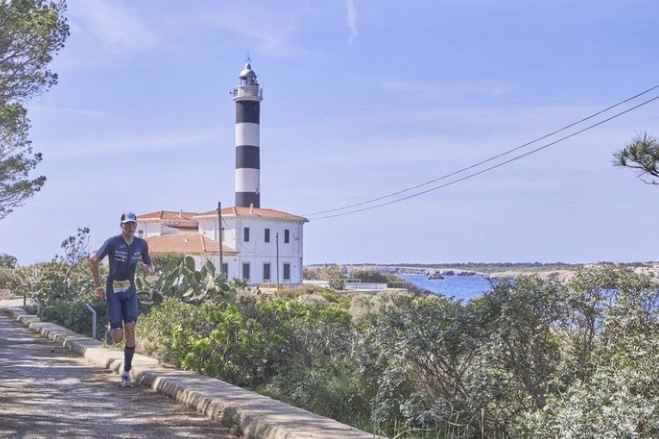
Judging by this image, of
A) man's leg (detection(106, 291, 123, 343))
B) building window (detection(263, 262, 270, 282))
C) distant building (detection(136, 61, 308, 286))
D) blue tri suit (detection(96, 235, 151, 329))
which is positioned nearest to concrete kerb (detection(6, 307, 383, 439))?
man's leg (detection(106, 291, 123, 343))

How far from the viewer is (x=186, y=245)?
65250 mm

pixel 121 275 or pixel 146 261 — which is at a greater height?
pixel 146 261

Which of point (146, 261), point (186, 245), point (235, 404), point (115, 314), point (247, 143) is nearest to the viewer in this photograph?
point (235, 404)

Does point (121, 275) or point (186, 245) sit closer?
point (121, 275)

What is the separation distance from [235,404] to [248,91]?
208 feet

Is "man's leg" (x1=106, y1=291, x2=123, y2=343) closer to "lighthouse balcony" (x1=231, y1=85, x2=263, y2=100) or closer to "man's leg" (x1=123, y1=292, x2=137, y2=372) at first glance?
"man's leg" (x1=123, y1=292, x2=137, y2=372)

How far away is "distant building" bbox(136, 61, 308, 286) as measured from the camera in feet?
220

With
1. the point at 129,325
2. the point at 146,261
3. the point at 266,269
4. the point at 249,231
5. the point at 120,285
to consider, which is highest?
the point at 249,231

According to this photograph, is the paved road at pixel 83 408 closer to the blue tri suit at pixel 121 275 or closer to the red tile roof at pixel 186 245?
the blue tri suit at pixel 121 275

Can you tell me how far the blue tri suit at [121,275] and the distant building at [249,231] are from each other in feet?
181

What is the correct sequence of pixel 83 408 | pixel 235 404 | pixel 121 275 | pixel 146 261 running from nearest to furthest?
1. pixel 235 404
2. pixel 83 408
3. pixel 121 275
4. pixel 146 261

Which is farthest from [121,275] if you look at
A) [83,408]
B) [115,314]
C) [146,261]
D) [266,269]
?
[266,269]

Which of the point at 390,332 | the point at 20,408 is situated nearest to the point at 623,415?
the point at 390,332

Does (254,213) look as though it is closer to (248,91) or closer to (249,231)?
(249,231)
